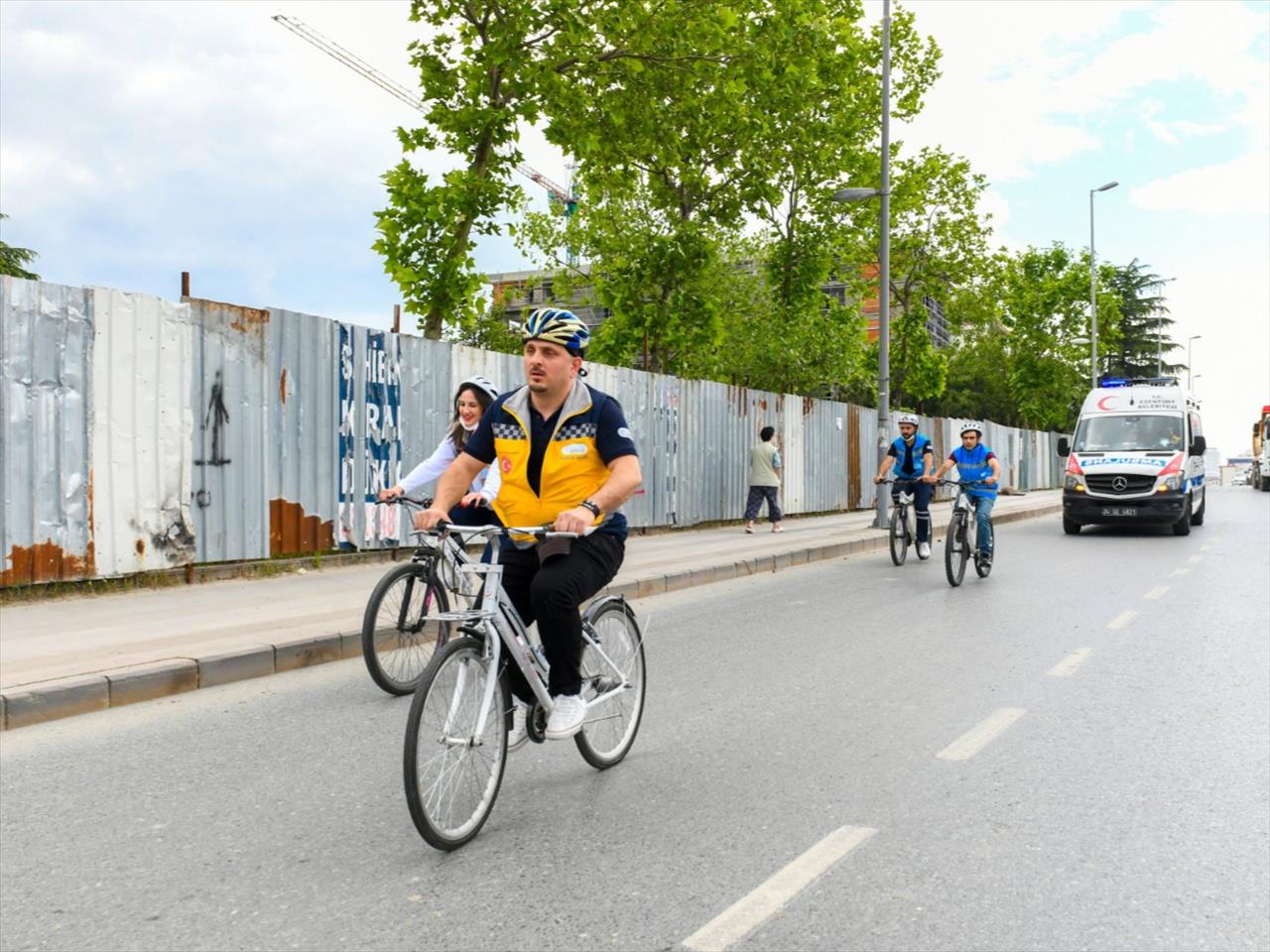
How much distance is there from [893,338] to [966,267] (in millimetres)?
3114

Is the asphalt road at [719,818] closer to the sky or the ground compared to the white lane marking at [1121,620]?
closer to the ground

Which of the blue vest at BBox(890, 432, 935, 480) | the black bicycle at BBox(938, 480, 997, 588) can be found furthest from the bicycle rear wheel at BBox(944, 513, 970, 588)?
the blue vest at BBox(890, 432, 935, 480)

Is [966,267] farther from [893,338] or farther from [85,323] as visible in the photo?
[85,323]

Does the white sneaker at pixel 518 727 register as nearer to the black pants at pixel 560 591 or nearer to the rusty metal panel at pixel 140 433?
the black pants at pixel 560 591

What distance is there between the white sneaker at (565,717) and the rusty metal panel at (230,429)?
276 inches

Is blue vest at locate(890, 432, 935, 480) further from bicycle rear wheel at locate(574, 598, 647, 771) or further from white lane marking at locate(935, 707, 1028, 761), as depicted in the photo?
bicycle rear wheel at locate(574, 598, 647, 771)

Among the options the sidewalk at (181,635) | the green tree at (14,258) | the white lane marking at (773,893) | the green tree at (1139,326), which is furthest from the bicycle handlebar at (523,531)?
the green tree at (1139,326)

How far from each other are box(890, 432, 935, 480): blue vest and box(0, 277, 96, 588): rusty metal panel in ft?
30.1

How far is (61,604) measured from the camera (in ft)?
29.5

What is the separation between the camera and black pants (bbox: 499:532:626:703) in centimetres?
430

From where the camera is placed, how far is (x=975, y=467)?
13094 mm

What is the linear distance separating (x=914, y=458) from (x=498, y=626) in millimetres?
10930

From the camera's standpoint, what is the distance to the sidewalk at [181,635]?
6.27m

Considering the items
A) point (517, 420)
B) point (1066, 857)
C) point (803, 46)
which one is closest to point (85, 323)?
point (517, 420)
